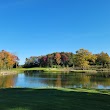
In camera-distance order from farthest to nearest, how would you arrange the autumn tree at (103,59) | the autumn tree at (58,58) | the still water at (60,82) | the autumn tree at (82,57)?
the autumn tree at (58,58) → the autumn tree at (103,59) → the autumn tree at (82,57) → the still water at (60,82)

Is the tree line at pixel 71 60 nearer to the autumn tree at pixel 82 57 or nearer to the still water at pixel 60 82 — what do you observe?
the autumn tree at pixel 82 57

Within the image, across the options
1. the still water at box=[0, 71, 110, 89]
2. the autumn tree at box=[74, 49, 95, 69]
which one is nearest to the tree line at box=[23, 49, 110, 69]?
the autumn tree at box=[74, 49, 95, 69]

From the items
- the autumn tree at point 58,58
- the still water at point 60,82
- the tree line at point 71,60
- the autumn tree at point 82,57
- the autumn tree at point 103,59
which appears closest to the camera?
the still water at point 60,82

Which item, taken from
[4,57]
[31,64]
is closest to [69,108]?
[4,57]

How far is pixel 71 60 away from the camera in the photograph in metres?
122

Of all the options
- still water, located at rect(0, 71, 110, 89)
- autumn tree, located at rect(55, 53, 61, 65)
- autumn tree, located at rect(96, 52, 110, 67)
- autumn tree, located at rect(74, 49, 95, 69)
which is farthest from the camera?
autumn tree, located at rect(55, 53, 61, 65)

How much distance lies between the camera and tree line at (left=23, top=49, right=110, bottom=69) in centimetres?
9750

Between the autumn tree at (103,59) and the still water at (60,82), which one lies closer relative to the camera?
the still water at (60,82)

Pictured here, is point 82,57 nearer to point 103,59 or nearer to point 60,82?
point 103,59

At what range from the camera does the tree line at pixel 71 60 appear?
97500mm

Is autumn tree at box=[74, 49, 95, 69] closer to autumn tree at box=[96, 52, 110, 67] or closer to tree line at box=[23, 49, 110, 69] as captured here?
tree line at box=[23, 49, 110, 69]

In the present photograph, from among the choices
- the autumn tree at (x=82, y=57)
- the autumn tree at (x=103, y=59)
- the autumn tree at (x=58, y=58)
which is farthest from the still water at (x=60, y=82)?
the autumn tree at (x=58, y=58)

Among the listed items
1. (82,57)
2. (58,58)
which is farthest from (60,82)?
(58,58)

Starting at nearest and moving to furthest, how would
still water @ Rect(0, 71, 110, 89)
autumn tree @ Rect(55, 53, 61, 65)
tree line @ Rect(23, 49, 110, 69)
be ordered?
still water @ Rect(0, 71, 110, 89) → tree line @ Rect(23, 49, 110, 69) → autumn tree @ Rect(55, 53, 61, 65)
